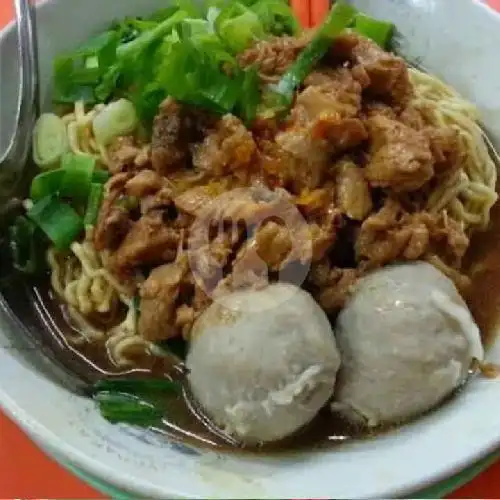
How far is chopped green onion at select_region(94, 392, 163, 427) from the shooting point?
1.58 metres

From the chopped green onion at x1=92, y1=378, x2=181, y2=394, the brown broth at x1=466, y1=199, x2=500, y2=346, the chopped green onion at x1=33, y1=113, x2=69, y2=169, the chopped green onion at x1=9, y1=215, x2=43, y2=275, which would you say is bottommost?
the chopped green onion at x1=92, y1=378, x2=181, y2=394

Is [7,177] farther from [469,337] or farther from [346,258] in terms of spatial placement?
[469,337]

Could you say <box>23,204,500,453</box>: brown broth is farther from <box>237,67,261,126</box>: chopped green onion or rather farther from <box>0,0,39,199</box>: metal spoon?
<box>237,67,261,126</box>: chopped green onion

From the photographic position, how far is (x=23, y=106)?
6.59 ft

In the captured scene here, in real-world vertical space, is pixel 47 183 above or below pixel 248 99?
below

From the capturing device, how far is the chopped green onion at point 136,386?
167 centimetres

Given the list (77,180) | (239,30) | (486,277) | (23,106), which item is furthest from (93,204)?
(486,277)

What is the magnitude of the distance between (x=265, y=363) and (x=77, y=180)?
2.42 ft

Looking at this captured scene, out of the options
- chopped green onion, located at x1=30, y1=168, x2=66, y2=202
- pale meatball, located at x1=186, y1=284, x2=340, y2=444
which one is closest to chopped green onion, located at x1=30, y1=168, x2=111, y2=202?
chopped green onion, located at x1=30, y1=168, x2=66, y2=202

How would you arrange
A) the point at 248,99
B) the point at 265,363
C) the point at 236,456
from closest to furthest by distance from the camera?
1. the point at 265,363
2. the point at 236,456
3. the point at 248,99

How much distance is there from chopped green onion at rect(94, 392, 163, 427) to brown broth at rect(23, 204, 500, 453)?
0.03 m

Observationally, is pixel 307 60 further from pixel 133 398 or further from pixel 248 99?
pixel 133 398

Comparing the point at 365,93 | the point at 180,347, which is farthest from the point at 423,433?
the point at 365,93

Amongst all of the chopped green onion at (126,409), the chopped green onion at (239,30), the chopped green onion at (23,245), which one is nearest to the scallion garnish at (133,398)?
the chopped green onion at (126,409)
